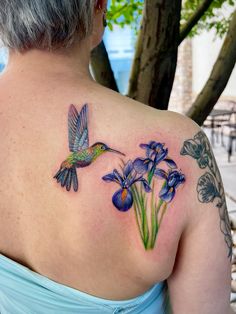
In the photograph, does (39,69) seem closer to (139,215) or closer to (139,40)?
(139,215)

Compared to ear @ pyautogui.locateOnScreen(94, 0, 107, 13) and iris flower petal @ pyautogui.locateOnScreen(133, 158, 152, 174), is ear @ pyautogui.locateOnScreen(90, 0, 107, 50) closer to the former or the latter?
ear @ pyautogui.locateOnScreen(94, 0, 107, 13)

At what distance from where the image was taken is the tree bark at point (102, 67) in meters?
1.97

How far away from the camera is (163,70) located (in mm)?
1822

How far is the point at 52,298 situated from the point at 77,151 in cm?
34

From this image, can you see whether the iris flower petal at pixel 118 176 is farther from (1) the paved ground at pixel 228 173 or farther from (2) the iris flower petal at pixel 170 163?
(1) the paved ground at pixel 228 173

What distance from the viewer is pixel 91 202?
80 cm

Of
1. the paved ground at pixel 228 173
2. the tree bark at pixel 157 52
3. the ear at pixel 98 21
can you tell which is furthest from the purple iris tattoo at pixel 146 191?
the paved ground at pixel 228 173

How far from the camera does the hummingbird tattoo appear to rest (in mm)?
815

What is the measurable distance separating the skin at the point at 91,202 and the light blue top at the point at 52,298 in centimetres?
2

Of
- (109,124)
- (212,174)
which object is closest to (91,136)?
(109,124)

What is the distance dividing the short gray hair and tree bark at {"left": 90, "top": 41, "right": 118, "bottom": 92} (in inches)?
43.2

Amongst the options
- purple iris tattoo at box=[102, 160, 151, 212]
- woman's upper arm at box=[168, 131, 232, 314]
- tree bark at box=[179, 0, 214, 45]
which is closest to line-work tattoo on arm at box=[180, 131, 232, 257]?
woman's upper arm at box=[168, 131, 232, 314]

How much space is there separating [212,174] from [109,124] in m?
0.23

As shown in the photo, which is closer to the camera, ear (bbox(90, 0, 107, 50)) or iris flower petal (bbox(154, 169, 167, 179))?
iris flower petal (bbox(154, 169, 167, 179))
